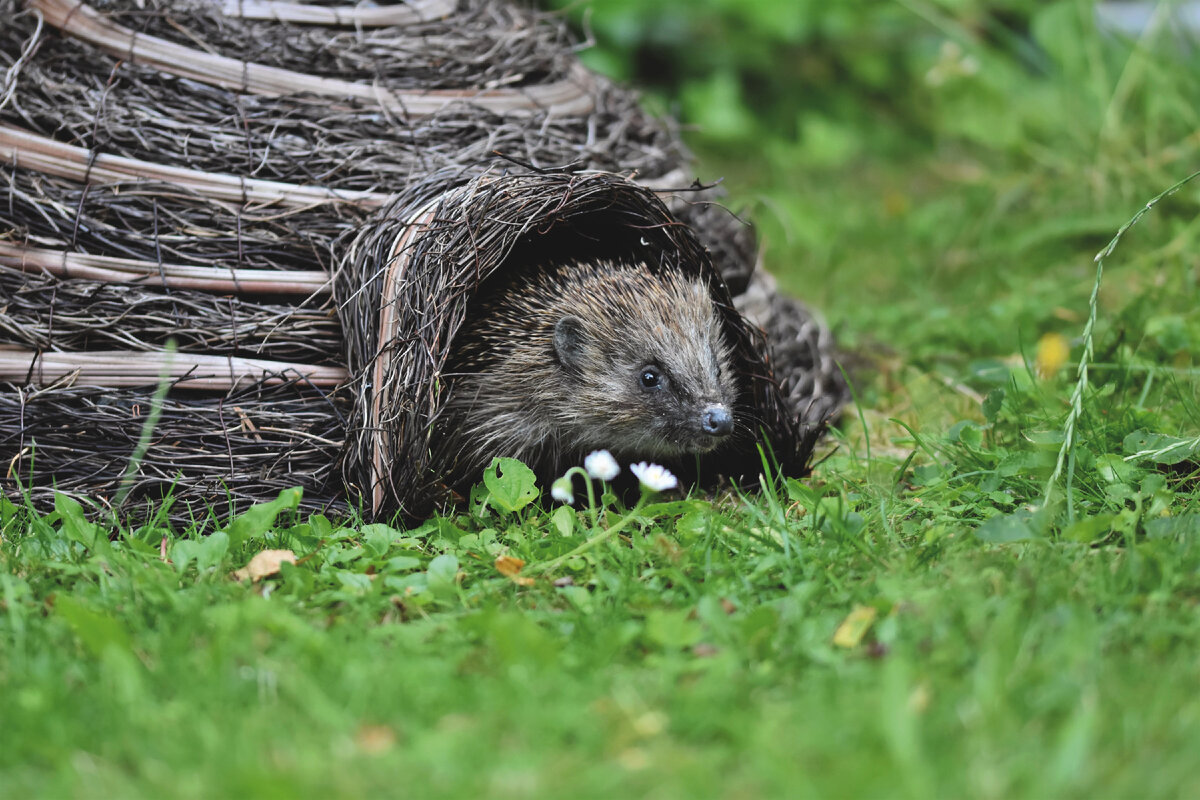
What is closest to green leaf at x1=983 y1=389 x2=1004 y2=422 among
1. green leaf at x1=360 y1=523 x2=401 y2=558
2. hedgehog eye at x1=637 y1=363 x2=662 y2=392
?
hedgehog eye at x1=637 y1=363 x2=662 y2=392

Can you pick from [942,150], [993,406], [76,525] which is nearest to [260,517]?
[76,525]

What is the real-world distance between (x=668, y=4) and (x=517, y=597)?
7140mm

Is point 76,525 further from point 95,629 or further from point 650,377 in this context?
point 650,377

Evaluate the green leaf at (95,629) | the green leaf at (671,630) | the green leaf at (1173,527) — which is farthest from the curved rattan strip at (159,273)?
the green leaf at (1173,527)

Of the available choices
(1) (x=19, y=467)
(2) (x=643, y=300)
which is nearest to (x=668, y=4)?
(2) (x=643, y=300)

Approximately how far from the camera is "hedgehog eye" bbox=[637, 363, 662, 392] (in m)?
4.18

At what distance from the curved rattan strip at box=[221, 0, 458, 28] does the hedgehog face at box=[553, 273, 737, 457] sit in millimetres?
1612

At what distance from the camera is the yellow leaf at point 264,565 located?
11.0 feet

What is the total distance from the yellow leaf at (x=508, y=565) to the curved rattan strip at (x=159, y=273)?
129 centimetres

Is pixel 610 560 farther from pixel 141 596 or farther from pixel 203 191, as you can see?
pixel 203 191

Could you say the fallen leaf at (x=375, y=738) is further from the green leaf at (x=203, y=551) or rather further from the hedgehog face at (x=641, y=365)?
the hedgehog face at (x=641, y=365)

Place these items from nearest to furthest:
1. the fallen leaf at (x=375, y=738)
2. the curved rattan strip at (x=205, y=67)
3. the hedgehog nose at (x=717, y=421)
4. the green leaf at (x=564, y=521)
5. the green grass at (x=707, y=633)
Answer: the green grass at (x=707, y=633), the fallen leaf at (x=375, y=738), the green leaf at (x=564, y=521), the hedgehog nose at (x=717, y=421), the curved rattan strip at (x=205, y=67)

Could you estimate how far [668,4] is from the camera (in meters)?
9.27

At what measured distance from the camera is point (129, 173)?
4105 mm
